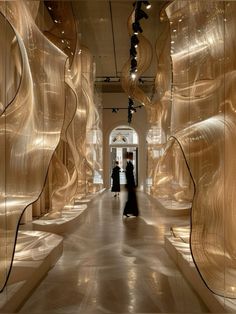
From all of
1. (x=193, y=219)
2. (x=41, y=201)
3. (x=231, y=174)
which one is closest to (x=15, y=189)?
(x=193, y=219)

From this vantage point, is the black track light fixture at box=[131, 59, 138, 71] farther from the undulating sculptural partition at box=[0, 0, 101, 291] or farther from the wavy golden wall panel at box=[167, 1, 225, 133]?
the undulating sculptural partition at box=[0, 0, 101, 291]

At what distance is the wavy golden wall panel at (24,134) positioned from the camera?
256 cm

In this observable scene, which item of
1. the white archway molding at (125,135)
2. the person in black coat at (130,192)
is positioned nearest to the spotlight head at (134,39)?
the person in black coat at (130,192)

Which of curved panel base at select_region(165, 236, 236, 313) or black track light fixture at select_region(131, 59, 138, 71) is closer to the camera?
curved panel base at select_region(165, 236, 236, 313)

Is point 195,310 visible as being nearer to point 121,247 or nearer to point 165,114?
point 121,247

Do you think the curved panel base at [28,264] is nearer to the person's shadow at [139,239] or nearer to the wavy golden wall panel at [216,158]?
the person's shadow at [139,239]

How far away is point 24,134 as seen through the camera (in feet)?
9.46

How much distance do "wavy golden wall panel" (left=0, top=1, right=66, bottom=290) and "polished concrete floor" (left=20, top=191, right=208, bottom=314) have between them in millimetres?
822

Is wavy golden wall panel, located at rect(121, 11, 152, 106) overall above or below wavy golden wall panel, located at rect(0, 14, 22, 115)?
above

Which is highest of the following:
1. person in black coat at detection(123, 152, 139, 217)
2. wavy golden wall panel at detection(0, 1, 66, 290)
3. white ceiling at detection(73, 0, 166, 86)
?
white ceiling at detection(73, 0, 166, 86)

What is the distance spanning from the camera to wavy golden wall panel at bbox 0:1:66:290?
101 inches

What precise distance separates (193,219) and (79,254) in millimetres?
2463

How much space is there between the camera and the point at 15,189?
272cm

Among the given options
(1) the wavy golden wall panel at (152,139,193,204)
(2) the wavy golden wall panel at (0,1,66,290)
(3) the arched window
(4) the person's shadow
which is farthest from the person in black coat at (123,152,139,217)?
(3) the arched window
